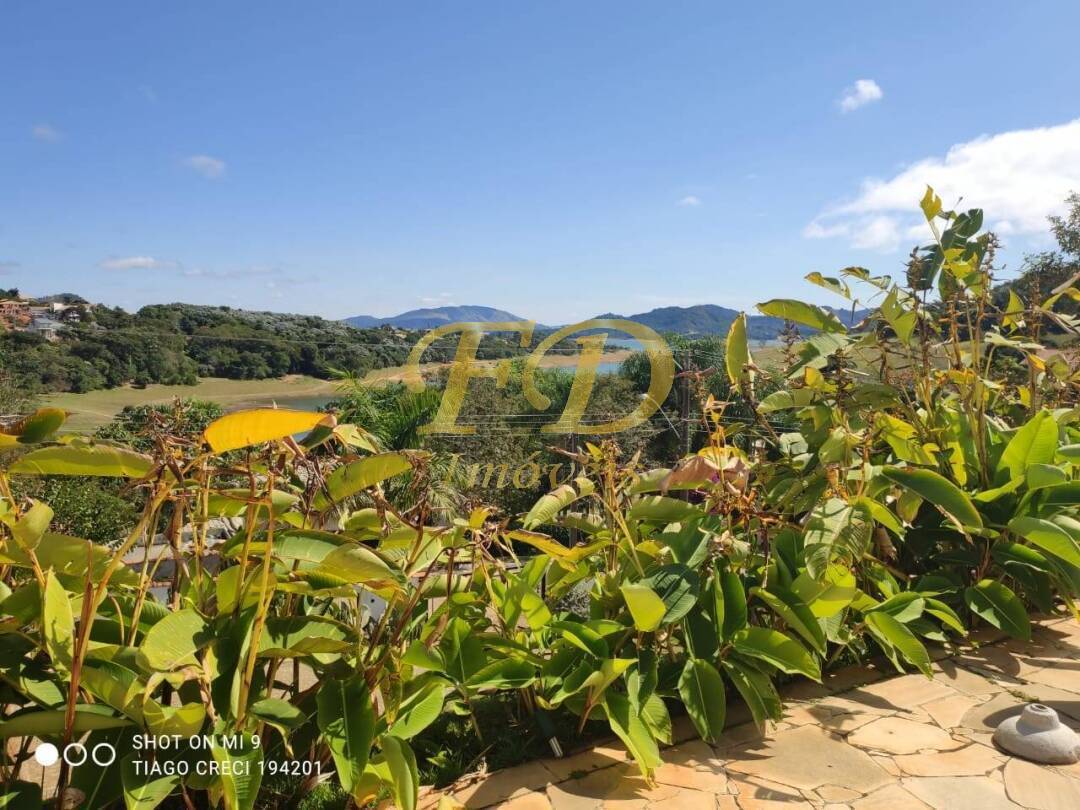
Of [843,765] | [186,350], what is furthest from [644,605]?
[186,350]

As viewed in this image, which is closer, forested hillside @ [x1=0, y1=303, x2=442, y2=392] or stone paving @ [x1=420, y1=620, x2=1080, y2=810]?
stone paving @ [x1=420, y1=620, x2=1080, y2=810]

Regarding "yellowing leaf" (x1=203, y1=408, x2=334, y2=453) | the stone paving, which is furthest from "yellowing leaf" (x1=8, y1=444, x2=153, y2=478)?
the stone paving

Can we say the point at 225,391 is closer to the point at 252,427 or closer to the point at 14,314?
the point at 14,314

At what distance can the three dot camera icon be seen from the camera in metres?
1.16

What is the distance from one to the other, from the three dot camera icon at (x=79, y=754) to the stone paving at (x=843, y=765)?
23.1 inches

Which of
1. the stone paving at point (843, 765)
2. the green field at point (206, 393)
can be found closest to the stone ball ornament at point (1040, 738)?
the stone paving at point (843, 765)

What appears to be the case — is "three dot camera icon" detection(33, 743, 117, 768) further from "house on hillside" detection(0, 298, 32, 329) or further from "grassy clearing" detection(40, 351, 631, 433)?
"grassy clearing" detection(40, 351, 631, 433)

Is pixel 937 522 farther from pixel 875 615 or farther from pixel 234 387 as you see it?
pixel 234 387

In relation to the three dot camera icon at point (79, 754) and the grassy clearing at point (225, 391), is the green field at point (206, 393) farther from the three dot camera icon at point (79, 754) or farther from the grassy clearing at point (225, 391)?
the three dot camera icon at point (79, 754)

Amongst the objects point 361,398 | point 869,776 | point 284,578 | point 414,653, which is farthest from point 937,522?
point 361,398

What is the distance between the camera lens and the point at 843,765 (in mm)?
1635

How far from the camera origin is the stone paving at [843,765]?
4.92ft

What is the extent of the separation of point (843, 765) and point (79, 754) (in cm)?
149

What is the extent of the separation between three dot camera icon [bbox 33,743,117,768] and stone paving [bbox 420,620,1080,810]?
0.59m
